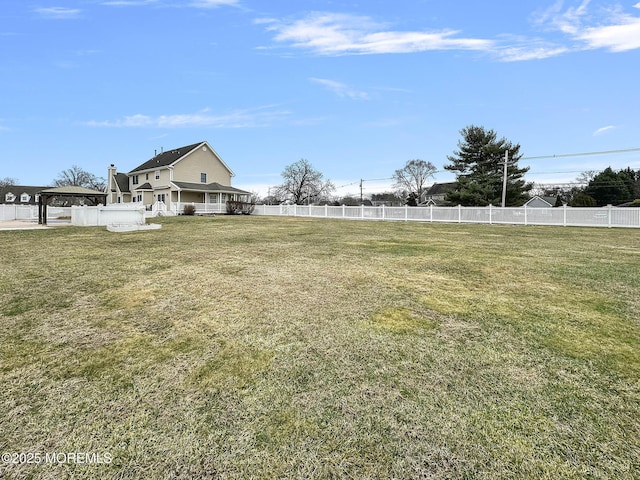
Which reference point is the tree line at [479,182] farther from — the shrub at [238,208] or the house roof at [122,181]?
the house roof at [122,181]

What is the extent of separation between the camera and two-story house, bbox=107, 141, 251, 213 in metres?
29.2

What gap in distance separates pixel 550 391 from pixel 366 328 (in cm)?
146

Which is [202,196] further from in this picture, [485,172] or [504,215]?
[485,172]

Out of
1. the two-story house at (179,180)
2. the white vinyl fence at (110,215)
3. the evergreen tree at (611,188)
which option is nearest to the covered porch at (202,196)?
the two-story house at (179,180)

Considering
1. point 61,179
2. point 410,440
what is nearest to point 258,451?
point 410,440

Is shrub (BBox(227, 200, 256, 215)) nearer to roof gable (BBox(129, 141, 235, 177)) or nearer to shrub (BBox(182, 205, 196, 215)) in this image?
shrub (BBox(182, 205, 196, 215))

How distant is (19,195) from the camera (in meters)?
54.4

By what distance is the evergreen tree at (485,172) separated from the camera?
1232 inches

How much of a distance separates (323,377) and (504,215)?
782 inches

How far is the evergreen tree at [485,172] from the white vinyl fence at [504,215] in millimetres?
12819

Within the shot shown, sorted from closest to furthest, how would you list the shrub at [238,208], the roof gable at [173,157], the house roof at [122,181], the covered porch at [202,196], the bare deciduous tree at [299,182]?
1. the covered porch at [202,196]
2. the shrub at [238,208]
3. the roof gable at [173,157]
4. the house roof at [122,181]
5. the bare deciduous tree at [299,182]

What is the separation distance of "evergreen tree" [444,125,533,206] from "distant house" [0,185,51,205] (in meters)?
66.7

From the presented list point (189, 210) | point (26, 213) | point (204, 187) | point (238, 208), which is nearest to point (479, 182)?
point (238, 208)

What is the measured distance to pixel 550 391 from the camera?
2055 mm
